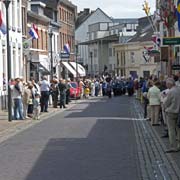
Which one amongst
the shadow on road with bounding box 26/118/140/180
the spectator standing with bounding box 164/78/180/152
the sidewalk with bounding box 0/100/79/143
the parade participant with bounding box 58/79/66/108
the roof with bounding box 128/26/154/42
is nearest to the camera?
the shadow on road with bounding box 26/118/140/180

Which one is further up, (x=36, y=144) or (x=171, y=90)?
(x=171, y=90)

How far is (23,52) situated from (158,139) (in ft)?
97.3

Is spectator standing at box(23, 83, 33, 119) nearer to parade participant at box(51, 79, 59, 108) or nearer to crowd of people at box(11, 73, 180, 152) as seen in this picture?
crowd of people at box(11, 73, 180, 152)

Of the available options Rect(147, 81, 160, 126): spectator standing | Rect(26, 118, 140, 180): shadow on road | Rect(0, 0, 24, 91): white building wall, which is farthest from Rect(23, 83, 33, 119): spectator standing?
Rect(0, 0, 24, 91): white building wall

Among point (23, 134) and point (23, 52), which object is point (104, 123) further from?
point (23, 52)

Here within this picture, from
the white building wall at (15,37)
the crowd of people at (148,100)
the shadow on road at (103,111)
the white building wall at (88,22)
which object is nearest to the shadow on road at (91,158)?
the crowd of people at (148,100)

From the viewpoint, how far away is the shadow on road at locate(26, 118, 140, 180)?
13125 mm

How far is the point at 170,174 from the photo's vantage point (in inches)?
526

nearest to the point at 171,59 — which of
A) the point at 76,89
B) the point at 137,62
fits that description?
the point at 76,89

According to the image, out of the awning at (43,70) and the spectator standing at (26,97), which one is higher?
the awning at (43,70)

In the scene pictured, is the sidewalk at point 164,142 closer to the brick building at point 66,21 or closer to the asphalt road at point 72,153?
Answer: the asphalt road at point 72,153

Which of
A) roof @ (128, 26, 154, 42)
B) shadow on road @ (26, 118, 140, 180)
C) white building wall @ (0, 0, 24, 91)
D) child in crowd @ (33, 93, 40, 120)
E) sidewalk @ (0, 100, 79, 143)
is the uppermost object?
roof @ (128, 26, 154, 42)

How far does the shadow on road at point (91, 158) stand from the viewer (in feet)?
43.1

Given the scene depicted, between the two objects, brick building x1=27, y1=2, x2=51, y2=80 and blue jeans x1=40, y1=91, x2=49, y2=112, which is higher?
Result: brick building x1=27, y1=2, x2=51, y2=80
